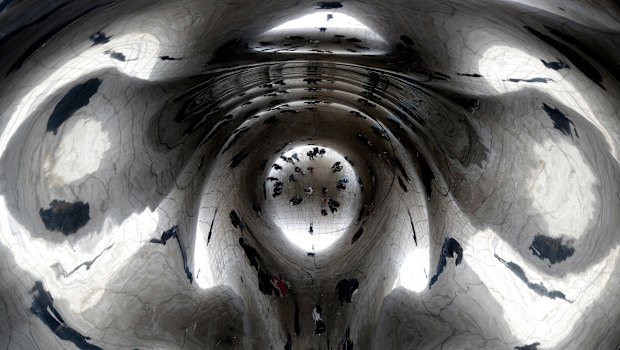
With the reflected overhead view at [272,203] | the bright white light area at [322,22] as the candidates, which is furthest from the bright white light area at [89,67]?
the bright white light area at [322,22]

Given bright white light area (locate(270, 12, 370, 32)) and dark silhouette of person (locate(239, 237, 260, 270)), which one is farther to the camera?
dark silhouette of person (locate(239, 237, 260, 270))

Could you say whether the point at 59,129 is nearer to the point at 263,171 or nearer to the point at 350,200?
the point at 263,171

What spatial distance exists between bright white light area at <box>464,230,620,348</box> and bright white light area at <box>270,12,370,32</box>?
25.5 inches

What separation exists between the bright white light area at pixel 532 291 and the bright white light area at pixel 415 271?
0.18 m

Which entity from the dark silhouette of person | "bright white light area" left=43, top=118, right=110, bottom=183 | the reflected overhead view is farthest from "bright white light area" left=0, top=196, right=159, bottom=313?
the dark silhouette of person

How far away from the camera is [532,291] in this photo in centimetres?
119

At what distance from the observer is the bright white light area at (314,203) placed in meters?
1.97

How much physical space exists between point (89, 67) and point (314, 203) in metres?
1.12

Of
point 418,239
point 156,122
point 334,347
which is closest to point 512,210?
point 418,239

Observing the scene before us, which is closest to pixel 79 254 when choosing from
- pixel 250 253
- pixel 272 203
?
pixel 250 253

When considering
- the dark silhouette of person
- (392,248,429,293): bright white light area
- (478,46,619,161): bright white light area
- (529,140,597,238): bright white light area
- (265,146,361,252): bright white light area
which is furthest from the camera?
Answer: (265,146,361,252): bright white light area

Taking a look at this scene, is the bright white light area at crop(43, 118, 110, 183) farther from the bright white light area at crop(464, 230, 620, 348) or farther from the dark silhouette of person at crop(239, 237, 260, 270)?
the bright white light area at crop(464, 230, 620, 348)

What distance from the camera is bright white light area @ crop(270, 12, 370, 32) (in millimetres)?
1122

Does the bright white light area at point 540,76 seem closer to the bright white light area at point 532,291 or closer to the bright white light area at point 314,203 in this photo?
the bright white light area at point 532,291
